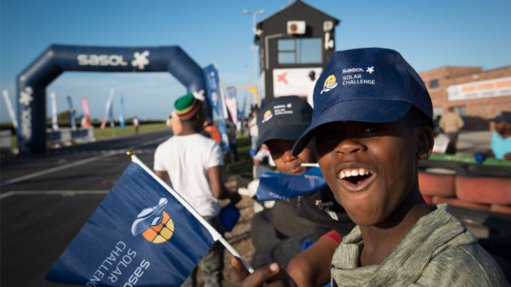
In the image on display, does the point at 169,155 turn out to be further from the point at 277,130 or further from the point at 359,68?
the point at 359,68

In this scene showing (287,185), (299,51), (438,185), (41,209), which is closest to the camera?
(287,185)

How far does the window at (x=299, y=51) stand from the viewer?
1281 centimetres

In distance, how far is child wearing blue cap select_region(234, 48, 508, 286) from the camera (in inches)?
34.6

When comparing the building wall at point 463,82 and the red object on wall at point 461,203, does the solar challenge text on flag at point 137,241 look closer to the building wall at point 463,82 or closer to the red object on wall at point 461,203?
the red object on wall at point 461,203

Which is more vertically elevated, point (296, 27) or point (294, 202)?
point (296, 27)

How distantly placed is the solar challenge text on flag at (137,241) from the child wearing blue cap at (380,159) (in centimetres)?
67

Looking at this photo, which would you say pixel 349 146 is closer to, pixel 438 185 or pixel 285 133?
pixel 285 133

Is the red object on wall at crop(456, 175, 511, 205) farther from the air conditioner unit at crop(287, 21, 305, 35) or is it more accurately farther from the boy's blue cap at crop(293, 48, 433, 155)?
the air conditioner unit at crop(287, 21, 305, 35)

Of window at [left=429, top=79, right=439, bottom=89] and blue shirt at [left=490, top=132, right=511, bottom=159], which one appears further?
window at [left=429, top=79, right=439, bottom=89]

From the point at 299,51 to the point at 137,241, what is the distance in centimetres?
1205

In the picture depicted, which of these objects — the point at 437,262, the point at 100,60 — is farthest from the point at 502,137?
the point at 100,60

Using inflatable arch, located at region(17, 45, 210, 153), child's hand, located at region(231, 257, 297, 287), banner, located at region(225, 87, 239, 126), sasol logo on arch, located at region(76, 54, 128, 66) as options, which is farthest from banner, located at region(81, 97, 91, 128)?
child's hand, located at region(231, 257, 297, 287)

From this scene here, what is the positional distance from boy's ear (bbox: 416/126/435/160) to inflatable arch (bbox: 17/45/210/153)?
1365 cm

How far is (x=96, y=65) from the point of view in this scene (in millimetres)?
15797
